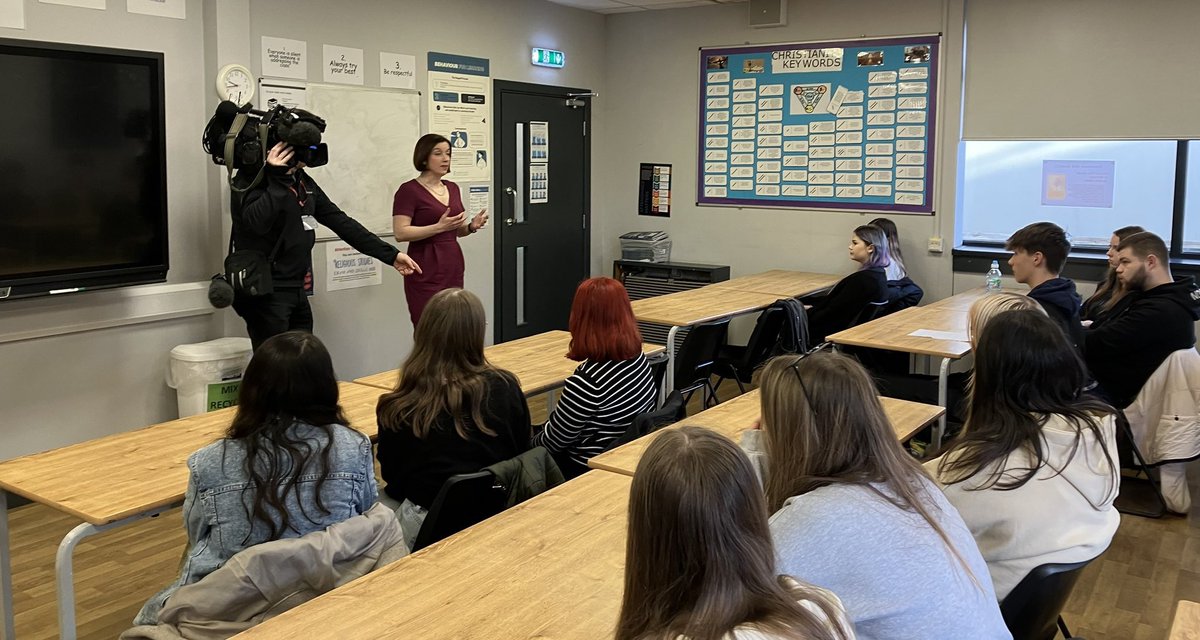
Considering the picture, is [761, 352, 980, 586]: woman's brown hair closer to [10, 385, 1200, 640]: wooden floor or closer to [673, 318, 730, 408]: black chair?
[10, 385, 1200, 640]: wooden floor

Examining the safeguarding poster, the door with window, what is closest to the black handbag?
the safeguarding poster

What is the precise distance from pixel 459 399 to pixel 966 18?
16.4ft

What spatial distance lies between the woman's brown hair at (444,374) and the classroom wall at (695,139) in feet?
15.1

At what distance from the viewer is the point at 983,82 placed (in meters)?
6.32

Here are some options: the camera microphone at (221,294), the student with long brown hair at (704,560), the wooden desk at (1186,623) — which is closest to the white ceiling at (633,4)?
the camera microphone at (221,294)

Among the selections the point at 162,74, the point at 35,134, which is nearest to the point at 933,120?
the point at 162,74

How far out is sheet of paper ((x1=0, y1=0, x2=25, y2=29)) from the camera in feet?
13.1

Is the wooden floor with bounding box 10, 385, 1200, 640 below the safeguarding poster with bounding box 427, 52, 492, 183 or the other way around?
below

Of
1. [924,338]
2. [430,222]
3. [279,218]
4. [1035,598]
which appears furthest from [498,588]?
[430,222]

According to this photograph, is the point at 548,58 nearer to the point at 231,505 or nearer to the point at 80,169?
the point at 80,169

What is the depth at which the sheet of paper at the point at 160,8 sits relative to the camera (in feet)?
14.6

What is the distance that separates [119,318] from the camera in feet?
14.8

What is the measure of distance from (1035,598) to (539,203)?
551cm

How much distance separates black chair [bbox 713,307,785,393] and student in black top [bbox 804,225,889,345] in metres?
0.35
